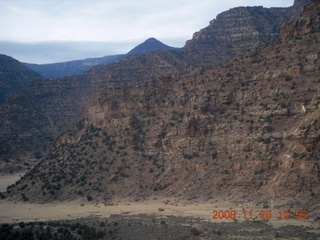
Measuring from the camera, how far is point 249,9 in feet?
250

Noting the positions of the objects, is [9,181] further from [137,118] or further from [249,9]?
[249,9]

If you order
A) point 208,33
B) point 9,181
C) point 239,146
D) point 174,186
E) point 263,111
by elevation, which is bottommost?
point 9,181

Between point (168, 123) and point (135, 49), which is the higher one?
point (135, 49)

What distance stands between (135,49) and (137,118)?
75.1 meters

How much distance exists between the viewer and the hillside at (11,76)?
8781 cm

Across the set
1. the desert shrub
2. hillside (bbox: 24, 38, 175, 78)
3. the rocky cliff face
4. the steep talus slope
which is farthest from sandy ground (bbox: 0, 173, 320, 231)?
hillside (bbox: 24, 38, 175, 78)

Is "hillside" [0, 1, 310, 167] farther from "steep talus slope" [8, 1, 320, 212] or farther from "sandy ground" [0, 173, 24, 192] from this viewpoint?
"steep talus slope" [8, 1, 320, 212]

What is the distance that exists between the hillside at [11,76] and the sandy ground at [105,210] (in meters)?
58.7

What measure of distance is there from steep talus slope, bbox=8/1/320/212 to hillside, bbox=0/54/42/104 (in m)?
50.2

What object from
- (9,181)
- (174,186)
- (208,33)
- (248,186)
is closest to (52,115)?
(9,181)

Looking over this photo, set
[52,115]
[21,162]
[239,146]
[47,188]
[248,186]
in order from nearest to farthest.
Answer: [248,186]
[239,146]
[47,188]
[21,162]
[52,115]

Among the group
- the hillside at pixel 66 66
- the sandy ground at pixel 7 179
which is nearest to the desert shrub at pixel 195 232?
the sandy ground at pixel 7 179
